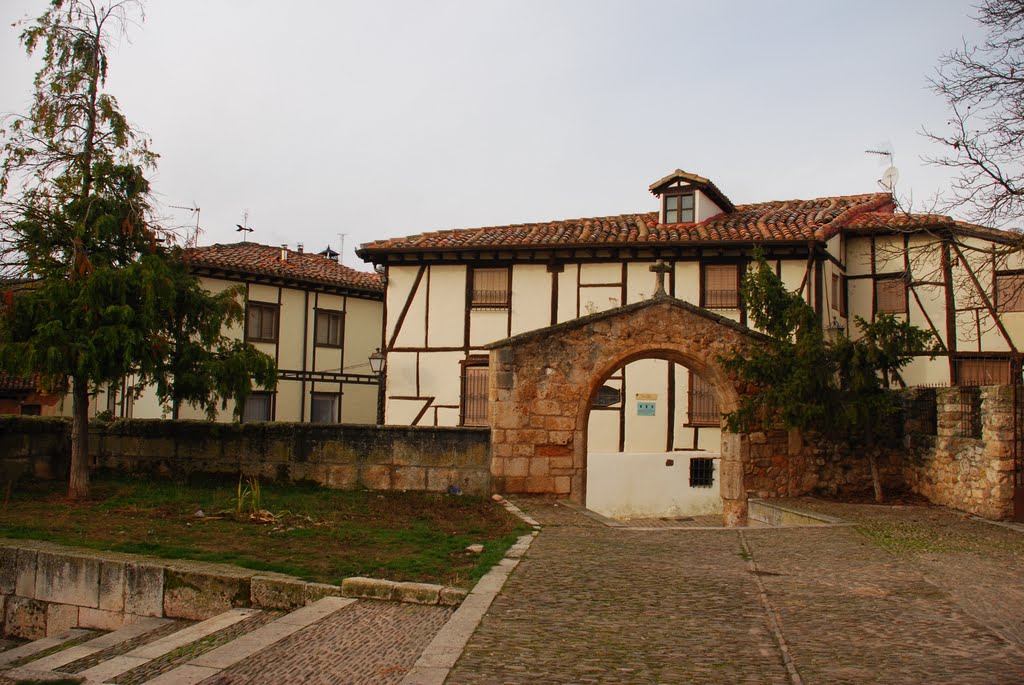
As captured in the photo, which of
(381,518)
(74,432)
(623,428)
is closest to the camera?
(381,518)

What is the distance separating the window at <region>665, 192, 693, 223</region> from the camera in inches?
797

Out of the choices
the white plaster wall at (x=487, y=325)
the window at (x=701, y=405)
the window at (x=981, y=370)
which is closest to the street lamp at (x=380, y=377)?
the white plaster wall at (x=487, y=325)

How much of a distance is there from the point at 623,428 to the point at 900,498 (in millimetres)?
6545

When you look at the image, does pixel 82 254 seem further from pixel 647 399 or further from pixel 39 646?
pixel 647 399

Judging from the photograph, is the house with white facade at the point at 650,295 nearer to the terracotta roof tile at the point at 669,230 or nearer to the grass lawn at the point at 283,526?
the terracotta roof tile at the point at 669,230

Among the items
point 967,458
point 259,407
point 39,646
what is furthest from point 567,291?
point 39,646

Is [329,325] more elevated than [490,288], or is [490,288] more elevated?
[490,288]

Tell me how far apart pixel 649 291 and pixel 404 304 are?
19.5 feet

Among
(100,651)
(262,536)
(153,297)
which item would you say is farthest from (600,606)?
(153,297)

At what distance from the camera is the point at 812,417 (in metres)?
11.8

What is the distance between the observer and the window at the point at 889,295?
1962 cm

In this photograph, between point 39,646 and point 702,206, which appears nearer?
point 39,646

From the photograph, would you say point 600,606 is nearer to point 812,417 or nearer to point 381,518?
point 381,518

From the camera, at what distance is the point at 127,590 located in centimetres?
736
